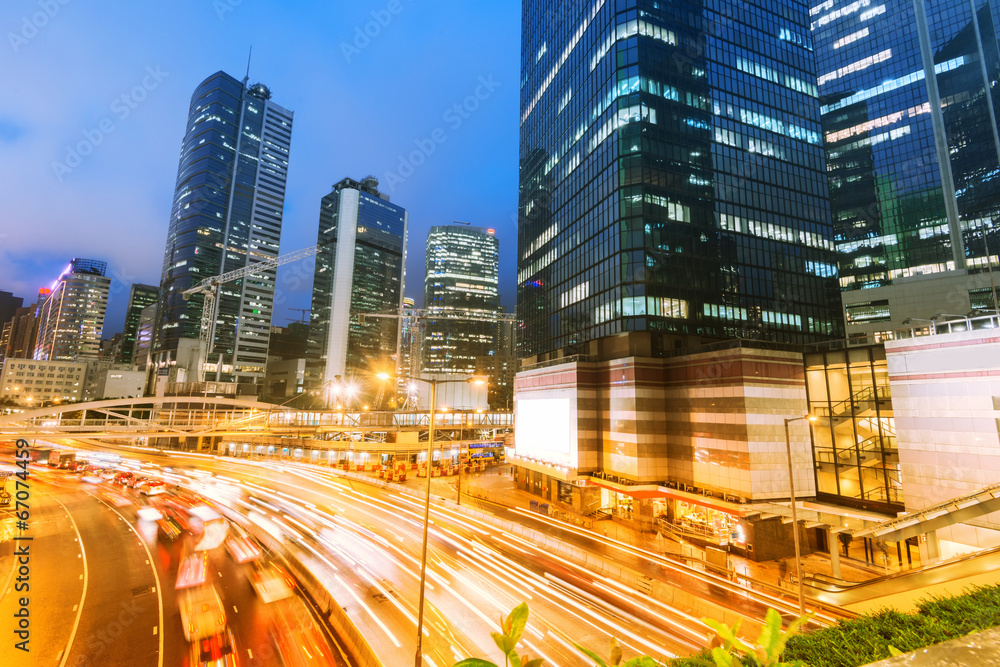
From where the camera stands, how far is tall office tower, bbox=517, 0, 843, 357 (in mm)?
49500

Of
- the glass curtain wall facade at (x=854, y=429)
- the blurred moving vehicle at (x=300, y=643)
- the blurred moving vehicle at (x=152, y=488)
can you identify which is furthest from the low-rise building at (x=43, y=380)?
the glass curtain wall facade at (x=854, y=429)

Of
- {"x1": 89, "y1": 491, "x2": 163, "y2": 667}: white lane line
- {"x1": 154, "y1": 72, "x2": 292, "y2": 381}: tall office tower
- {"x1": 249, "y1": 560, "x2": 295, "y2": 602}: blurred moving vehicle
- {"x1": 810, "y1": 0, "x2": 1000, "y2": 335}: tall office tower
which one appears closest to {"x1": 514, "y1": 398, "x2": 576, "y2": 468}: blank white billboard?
{"x1": 249, "y1": 560, "x2": 295, "y2": 602}: blurred moving vehicle

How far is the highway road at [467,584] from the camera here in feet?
62.4

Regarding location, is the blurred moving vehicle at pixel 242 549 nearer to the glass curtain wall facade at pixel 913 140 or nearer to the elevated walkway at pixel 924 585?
the elevated walkway at pixel 924 585

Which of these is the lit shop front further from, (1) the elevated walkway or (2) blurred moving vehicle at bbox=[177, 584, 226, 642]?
(2) blurred moving vehicle at bbox=[177, 584, 226, 642]

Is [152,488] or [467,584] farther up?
[152,488]

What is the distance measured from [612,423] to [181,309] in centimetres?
18083

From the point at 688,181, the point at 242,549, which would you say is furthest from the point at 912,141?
the point at 242,549

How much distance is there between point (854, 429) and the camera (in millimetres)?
33375

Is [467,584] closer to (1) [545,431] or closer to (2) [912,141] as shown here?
(1) [545,431]

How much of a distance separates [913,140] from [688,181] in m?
83.4

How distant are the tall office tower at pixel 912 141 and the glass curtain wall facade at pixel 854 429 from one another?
59.9 metres

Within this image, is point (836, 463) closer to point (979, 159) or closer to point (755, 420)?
point (755, 420)

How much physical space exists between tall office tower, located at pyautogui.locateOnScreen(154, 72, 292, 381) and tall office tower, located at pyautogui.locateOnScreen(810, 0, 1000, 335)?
638ft
